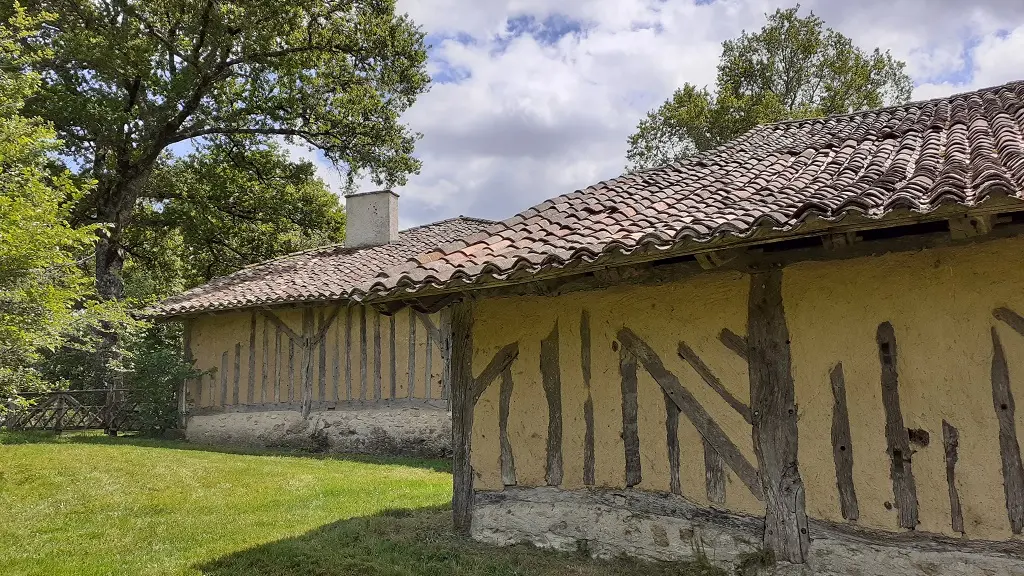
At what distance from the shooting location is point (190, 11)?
52.0ft

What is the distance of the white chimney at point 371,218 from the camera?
15.9m

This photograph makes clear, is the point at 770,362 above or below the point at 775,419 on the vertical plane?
above

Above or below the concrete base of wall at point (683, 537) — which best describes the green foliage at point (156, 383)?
above

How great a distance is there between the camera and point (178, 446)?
12781 mm

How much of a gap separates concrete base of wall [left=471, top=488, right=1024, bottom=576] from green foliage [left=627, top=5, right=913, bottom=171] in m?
17.0

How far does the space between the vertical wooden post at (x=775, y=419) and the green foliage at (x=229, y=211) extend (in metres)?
16.8

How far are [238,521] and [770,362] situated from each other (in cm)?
516

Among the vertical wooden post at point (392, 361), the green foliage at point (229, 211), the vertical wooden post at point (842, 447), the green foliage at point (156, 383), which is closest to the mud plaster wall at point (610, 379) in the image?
the vertical wooden post at point (842, 447)

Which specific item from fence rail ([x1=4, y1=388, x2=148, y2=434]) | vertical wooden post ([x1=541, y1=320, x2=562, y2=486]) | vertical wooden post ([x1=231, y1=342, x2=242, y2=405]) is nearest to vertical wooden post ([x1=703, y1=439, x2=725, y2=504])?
vertical wooden post ([x1=541, y1=320, x2=562, y2=486])

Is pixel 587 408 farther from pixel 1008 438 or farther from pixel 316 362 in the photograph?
pixel 316 362

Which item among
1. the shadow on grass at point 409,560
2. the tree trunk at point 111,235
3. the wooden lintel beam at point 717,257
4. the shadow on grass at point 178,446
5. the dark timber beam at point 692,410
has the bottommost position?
the shadow on grass at point 409,560

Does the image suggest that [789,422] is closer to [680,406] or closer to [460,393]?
[680,406]

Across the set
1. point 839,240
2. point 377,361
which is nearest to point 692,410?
point 839,240

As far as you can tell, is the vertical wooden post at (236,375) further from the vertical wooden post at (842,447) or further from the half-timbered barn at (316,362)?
the vertical wooden post at (842,447)
